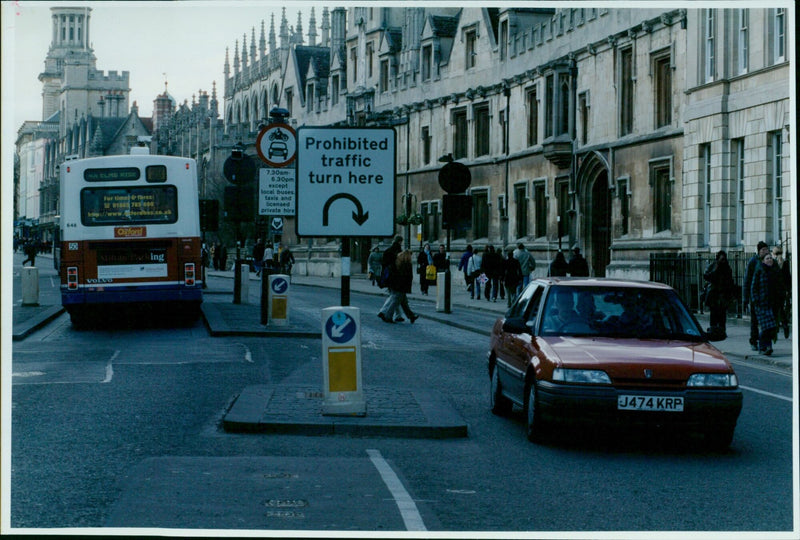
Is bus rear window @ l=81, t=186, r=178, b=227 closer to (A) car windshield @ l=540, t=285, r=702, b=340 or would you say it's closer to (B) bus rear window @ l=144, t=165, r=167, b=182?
(B) bus rear window @ l=144, t=165, r=167, b=182

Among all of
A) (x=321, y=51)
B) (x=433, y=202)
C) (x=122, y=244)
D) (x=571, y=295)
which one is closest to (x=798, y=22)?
(x=571, y=295)

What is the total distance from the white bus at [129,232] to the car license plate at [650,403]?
14.7 meters

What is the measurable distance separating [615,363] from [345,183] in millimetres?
3100

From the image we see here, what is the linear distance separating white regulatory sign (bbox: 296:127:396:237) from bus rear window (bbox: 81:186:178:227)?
41.7ft

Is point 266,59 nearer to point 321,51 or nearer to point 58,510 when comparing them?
point 321,51

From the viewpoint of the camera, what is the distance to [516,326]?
11820mm

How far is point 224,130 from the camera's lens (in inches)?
3984

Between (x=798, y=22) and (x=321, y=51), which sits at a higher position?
(x=321, y=51)

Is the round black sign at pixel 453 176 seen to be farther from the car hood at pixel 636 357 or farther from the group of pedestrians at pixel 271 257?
the car hood at pixel 636 357

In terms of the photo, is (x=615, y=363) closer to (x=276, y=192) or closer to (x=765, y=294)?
(x=765, y=294)

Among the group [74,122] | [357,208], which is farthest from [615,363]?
[74,122]

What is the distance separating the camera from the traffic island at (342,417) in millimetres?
11266

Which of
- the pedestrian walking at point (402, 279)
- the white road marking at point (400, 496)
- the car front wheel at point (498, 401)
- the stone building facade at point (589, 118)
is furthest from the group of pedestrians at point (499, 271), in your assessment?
the white road marking at point (400, 496)

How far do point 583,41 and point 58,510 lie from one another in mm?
37268
